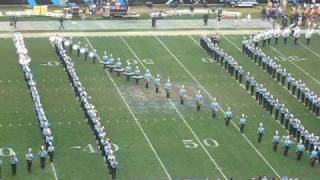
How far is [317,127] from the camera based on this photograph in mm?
27641

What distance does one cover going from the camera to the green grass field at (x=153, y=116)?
78.3 ft

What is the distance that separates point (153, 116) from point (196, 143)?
281cm

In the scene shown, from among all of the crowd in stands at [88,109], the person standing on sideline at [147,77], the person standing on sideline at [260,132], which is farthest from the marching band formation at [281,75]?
the crowd in stands at [88,109]

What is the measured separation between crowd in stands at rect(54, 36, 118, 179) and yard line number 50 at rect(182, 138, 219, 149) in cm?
241

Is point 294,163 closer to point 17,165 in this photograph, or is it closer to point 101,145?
point 101,145

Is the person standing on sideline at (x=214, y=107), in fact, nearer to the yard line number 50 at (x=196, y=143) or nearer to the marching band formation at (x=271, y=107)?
the marching band formation at (x=271, y=107)

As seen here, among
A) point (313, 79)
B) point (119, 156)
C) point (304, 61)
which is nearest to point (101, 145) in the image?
point (119, 156)

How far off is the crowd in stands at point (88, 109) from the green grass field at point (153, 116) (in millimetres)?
286

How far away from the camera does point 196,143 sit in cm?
2572

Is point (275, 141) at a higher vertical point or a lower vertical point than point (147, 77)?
lower

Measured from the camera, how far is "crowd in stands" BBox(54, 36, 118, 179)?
2328 cm

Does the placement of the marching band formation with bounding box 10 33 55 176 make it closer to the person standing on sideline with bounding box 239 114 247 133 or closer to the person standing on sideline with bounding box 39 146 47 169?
the person standing on sideline with bounding box 39 146 47 169

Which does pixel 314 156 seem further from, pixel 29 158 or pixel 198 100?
pixel 29 158

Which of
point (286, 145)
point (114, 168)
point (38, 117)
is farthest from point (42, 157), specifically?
point (286, 145)
